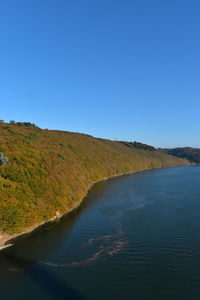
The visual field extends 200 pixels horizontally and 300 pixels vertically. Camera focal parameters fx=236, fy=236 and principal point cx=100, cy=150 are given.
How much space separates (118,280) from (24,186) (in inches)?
1239

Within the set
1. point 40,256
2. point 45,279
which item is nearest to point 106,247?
point 40,256

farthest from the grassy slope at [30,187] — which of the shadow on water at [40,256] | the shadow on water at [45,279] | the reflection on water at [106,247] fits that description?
the reflection on water at [106,247]

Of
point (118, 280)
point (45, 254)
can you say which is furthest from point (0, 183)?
point (118, 280)

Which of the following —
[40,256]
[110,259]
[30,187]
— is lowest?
[110,259]

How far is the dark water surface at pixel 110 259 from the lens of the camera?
2842cm

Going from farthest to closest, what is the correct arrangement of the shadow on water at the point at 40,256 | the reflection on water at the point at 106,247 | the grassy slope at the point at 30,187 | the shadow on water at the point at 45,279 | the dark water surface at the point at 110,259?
1. the grassy slope at the point at 30,187
2. the reflection on water at the point at 106,247
3. the shadow on water at the point at 40,256
4. the dark water surface at the point at 110,259
5. the shadow on water at the point at 45,279

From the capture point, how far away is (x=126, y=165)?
162 metres

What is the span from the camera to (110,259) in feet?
119

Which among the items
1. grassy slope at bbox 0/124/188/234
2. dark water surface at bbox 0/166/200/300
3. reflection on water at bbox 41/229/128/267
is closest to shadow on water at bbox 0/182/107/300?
dark water surface at bbox 0/166/200/300

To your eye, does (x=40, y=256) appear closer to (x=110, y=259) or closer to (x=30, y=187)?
(x=110, y=259)

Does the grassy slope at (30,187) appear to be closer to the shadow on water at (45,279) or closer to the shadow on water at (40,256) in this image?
the shadow on water at (40,256)

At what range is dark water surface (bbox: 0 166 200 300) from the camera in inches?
1119

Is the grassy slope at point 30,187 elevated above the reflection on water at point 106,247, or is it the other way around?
the grassy slope at point 30,187

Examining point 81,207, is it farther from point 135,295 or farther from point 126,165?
point 126,165
